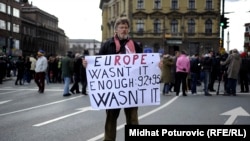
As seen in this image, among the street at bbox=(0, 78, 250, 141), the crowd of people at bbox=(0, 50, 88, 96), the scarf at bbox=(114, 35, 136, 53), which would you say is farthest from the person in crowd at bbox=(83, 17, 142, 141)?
the crowd of people at bbox=(0, 50, 88, 96)

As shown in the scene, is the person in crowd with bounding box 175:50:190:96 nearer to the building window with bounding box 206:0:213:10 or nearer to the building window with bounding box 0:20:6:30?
the building window with bounding box 206:0:213:10

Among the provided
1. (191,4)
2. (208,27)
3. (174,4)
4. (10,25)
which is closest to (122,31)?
(208,27)

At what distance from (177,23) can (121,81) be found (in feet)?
234

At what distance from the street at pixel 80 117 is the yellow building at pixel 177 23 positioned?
61543 millimetres

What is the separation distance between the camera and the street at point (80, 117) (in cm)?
776

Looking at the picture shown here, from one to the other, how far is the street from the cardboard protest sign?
188 cm

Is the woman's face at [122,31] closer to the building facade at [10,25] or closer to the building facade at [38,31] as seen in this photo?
the building facade at [10,25]

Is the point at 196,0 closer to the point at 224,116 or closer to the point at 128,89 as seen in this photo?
the point at 224,116

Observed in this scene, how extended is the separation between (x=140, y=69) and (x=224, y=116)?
5.25m

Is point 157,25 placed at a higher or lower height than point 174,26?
higher

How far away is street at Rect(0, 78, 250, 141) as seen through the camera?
7.76 meters

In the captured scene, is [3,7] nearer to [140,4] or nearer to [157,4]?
[140,4]

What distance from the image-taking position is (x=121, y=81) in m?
5.51

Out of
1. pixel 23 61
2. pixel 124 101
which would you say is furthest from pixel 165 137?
pixel 23 61
